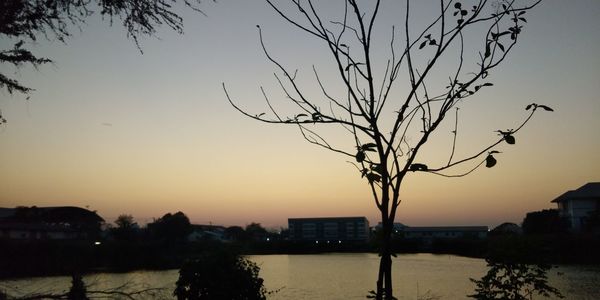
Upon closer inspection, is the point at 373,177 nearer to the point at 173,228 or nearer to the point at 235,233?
the point at 173,228

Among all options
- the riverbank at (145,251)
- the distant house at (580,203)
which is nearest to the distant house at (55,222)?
→ the riverbank at (145,251)

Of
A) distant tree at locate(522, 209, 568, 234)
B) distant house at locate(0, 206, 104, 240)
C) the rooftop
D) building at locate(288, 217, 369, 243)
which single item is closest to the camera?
distant house at locate(0, 206, 104, 240)

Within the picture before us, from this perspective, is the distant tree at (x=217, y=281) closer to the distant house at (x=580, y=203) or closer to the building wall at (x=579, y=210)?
the distant house at (x=580, y=203)

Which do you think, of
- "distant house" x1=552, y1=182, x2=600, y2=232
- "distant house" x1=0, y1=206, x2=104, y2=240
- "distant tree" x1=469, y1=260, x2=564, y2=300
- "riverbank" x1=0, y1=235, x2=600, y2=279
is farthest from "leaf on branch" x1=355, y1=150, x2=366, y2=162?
"distant house" x1=552, y1=182, x2=600, y2=232

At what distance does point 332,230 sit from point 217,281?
91.6 meters

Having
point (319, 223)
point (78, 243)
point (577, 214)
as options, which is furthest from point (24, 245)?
point (319, 223)

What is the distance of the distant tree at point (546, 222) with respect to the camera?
53969mm

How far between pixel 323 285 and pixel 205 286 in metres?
20.4

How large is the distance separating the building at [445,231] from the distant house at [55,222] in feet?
196

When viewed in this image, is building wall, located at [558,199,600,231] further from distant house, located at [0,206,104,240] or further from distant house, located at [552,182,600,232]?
distant house, located at [0,206,104,240]

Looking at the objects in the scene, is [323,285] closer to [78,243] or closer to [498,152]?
[78,243]

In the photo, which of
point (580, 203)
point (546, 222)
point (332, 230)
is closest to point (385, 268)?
point (546, 222)

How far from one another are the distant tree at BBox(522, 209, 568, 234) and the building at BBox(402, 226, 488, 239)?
34.2m

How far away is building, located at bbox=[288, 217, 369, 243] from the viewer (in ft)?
329
